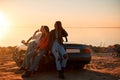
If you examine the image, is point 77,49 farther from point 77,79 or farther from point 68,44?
point 77,79

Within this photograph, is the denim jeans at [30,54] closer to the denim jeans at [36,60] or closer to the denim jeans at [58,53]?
the denim jeans at [36,60]

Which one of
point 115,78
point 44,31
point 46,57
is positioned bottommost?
point 115,78

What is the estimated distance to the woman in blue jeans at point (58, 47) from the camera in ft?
38.8

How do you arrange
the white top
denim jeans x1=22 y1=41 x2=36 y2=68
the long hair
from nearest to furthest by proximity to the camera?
the long hair
denim jeans x1=22 y1=41 x2=36 y2=68
the white top

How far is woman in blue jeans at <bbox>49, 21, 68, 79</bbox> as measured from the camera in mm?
11815

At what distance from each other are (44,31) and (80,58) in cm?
160

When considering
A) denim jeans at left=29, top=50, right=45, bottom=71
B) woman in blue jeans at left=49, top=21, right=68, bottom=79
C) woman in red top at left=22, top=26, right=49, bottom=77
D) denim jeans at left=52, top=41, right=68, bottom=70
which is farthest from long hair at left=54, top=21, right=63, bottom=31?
denim jeans at left=29, top=50, right=45, bottom=71

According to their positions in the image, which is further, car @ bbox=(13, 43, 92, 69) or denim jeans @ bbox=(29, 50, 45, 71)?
car @ bbox=(13, 43, 92, 69)

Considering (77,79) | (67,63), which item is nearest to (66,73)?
(67,63)

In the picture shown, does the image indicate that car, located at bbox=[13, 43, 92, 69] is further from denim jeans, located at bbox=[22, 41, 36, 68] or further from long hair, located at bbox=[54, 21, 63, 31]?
long hair, located at bbox=[54, 21, 63, 31]

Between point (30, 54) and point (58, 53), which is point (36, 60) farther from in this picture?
point (58, 53)

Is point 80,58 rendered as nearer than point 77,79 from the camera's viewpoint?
No

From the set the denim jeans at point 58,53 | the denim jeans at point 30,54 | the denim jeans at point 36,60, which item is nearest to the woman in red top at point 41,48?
the denim jeans at point 36,60

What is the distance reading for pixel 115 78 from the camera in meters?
11.9
